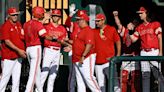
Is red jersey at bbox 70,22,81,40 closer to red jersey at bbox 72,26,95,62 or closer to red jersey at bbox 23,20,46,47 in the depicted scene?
red jersey at bbox 72,26,95,62

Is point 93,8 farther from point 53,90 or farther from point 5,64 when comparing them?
point 5,64

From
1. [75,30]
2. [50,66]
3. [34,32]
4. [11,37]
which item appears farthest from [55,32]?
[11,37]


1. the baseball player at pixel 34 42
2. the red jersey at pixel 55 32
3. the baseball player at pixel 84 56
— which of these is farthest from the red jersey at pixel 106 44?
the baseball player at pixel 34 42

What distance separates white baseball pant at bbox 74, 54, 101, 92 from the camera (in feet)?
27.2

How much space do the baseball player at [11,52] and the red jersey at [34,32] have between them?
0.27 metres

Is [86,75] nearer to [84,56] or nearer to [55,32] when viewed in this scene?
[84,56]

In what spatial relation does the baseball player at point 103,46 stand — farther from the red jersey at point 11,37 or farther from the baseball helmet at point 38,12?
the red jersey at point 11,37

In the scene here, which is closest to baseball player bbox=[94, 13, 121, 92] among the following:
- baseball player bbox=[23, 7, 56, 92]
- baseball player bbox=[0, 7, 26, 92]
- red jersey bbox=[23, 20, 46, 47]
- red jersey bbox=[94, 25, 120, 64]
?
red jersey bbox=[94, 25, 120, 64]

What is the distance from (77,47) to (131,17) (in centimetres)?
244

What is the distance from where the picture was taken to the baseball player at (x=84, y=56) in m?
8.28

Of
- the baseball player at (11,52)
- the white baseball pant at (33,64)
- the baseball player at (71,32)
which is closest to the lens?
the white baseball pant at (33,64)

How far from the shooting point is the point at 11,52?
8.61 m

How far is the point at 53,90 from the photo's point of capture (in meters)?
9.77

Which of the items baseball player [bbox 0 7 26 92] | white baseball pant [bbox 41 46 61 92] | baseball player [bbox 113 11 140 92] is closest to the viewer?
baseball player [bbox 113 11 140 92]
